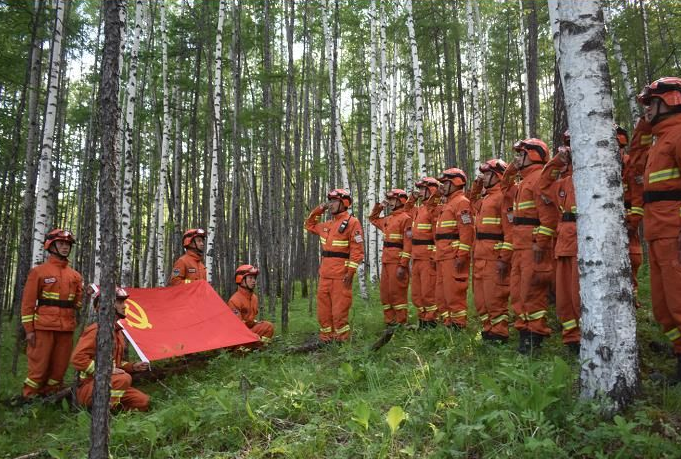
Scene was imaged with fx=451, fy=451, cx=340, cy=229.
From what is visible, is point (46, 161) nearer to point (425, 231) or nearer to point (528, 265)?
point (425, 231)

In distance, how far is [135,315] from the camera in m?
6.73

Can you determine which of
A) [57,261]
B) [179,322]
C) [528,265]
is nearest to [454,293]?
[528,265]

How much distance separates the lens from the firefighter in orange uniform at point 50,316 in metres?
6.45

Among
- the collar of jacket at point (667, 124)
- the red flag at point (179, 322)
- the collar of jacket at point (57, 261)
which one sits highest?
the collar of jacket at point (667, 124)

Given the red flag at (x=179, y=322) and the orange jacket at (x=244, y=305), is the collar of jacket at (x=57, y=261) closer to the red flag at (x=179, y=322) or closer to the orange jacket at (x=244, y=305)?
the red flag at (x=179, y=322)

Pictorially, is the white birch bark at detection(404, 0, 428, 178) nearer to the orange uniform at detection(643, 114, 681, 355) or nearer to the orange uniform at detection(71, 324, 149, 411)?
the orange uniform at detection(643, 114, 681, 355)

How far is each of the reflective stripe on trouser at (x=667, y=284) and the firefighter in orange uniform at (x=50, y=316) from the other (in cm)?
743

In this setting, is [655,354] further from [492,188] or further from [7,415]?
[7,415]

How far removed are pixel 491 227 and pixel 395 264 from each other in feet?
7.46

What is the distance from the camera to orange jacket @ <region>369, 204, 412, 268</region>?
815 centimetres

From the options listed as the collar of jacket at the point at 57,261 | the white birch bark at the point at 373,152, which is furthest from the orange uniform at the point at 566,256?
the white birch bark at the point at 373,152

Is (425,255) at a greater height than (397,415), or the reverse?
(425,255)

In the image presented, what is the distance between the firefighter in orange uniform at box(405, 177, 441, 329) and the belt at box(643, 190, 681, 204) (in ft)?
12.5

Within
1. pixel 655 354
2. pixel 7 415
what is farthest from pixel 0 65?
pixel 655 354
